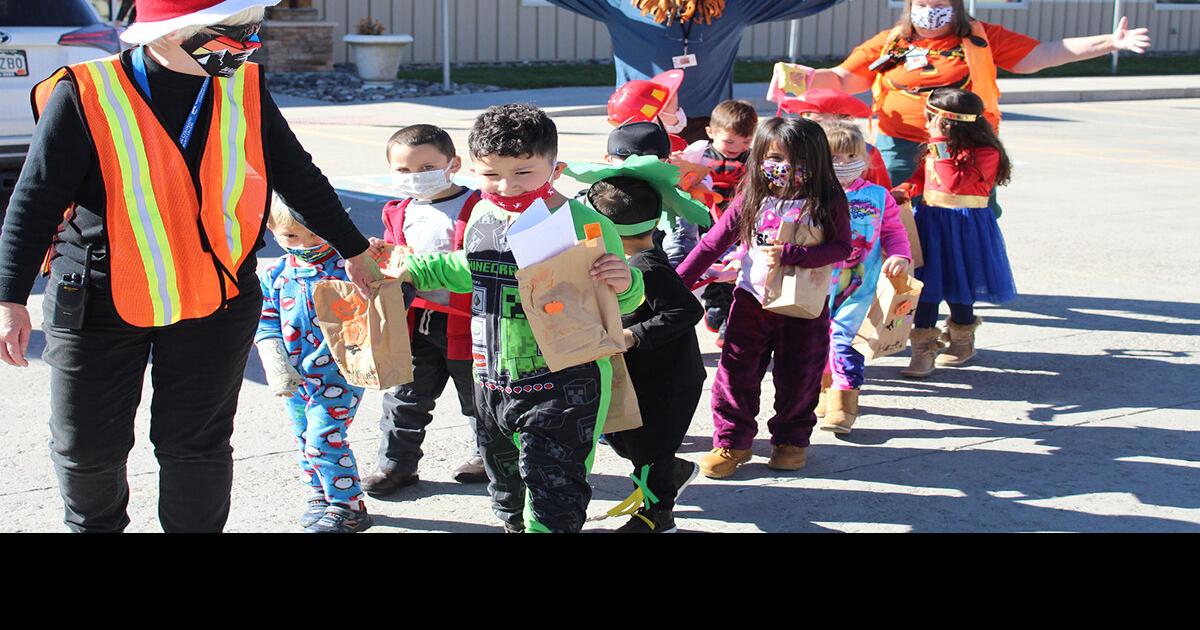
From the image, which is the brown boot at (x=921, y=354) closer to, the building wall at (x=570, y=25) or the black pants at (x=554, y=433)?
the black pants at (x=554, y=433)

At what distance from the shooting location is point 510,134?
11.1 feet

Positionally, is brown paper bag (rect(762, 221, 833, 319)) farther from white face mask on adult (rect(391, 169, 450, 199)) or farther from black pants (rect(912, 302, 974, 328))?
black pants (rect(912, 302, 974, 328))

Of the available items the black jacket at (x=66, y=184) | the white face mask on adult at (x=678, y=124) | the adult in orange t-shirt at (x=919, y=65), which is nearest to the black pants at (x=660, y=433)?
the black jacket at (x=66, y=184)

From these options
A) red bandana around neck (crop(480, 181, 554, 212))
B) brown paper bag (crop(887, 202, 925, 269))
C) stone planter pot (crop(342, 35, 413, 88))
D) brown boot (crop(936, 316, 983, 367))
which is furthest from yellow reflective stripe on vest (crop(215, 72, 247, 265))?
stone planter pot (crop(342, 35, 413, 88))

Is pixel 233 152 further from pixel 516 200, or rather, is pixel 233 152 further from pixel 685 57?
pixel 685 57

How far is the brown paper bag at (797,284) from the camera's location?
4492 millimetres

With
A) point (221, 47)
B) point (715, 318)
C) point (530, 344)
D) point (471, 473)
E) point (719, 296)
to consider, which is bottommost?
point (471, 473)

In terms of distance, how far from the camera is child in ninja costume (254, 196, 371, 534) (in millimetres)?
3973

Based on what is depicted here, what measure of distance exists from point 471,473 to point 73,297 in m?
1.88

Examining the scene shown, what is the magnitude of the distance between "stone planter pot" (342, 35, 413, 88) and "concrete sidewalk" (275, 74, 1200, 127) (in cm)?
170

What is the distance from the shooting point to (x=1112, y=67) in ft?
84.9

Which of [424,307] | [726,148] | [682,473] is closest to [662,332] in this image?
[682,473]
